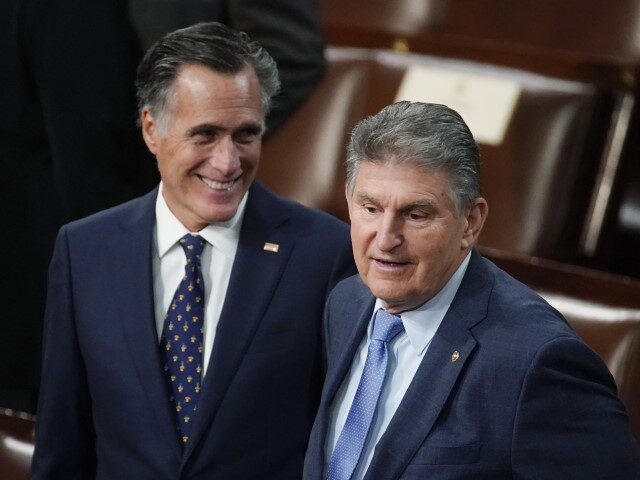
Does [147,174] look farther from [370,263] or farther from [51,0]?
[370,263]

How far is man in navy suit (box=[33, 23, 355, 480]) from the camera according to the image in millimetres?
1923

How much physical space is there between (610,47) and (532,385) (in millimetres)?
1955

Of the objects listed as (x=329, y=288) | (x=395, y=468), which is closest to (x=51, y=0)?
(x=329, y=288)

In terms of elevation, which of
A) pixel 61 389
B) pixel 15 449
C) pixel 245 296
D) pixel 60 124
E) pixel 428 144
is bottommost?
pixel 15 449

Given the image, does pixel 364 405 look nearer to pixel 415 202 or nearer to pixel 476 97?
pixel 415 202

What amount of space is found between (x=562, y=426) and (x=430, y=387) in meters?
0.19

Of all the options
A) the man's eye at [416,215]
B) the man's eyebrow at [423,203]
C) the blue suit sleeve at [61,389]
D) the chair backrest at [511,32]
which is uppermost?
the chair backrest at [511,32]

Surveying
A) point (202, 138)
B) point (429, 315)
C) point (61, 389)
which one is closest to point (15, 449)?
point (61, 389)

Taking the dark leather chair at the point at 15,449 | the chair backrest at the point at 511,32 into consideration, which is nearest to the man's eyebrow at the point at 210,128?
the dark leather chair at the point at 15,449

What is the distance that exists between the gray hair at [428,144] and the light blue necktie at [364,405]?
0.22 m

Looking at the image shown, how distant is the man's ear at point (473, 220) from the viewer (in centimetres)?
163

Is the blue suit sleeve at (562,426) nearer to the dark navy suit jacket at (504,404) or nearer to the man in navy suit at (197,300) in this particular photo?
the dark navy suit jacket at (504,404)

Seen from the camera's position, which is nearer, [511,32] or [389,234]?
[389,234]

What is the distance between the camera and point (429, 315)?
1.68 metres
